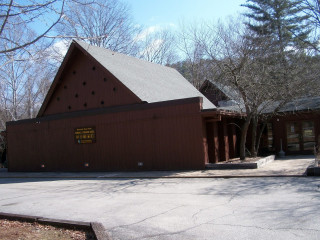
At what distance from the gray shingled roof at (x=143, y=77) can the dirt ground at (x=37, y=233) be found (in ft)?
36.7

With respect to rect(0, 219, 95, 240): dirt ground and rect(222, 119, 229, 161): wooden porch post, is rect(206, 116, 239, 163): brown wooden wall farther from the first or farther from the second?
rect(0, 219, 95, 240): dirt ground

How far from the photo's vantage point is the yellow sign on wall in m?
19.4

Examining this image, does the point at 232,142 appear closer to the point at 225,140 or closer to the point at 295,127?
the point at 225,140

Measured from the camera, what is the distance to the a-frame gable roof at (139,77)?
1877 cm

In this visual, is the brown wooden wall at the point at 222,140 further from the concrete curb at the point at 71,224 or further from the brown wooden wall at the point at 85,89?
the concrete curb at the point at 71,224

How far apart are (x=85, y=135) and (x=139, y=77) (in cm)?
479

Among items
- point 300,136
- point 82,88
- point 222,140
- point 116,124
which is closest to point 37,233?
point 116,124

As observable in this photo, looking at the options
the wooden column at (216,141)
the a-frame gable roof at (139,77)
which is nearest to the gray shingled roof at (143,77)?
the a-frame gable roof at (139,77)

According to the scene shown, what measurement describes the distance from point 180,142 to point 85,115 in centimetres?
653

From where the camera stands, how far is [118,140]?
18328mm

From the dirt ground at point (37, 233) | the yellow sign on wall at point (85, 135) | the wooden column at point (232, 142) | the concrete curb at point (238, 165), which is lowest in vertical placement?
the dirt ground at point (37, 233)

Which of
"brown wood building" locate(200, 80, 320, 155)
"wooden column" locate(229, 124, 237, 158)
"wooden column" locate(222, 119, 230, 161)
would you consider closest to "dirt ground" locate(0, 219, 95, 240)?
"wooden column" locate(222, 119, 230, 161)

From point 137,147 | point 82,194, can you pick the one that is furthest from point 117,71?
point 82,194

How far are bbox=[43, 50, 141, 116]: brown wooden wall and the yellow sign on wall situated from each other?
1447 mm
